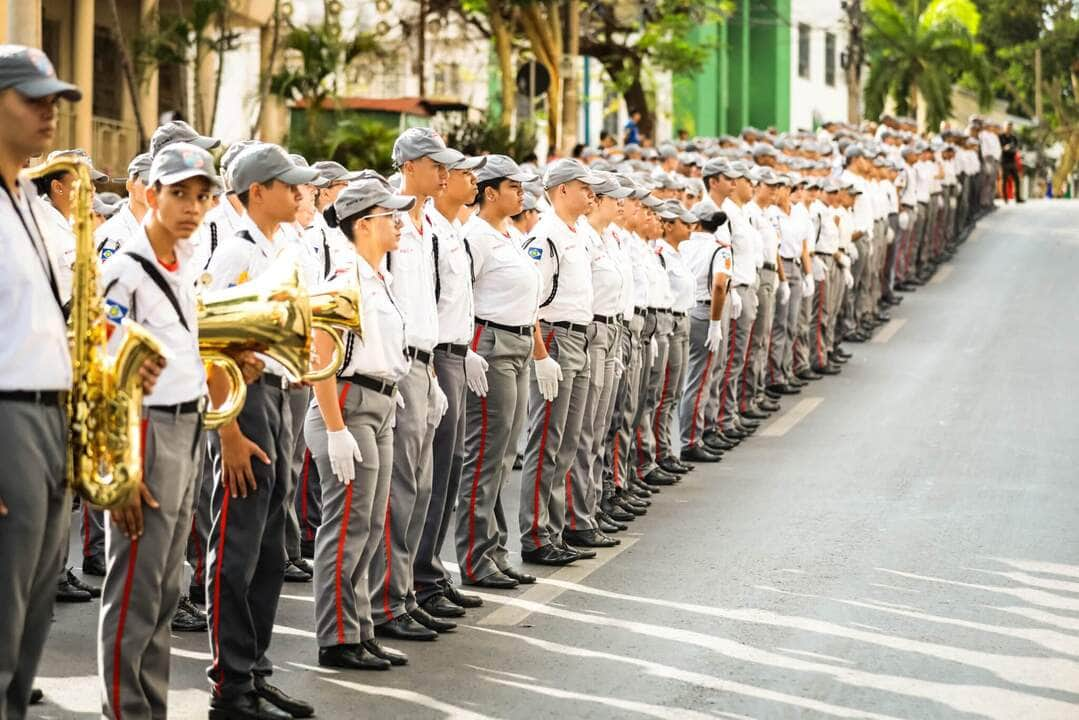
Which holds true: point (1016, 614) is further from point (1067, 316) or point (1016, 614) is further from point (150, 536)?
point (1067, 316)

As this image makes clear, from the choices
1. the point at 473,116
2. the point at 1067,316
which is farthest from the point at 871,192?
the point at 473,116

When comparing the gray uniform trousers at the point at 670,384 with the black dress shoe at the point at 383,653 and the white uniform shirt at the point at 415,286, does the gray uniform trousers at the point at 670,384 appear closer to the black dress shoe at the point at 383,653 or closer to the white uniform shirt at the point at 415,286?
the white uniform shirt at the point at 415,286

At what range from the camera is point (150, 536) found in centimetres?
650

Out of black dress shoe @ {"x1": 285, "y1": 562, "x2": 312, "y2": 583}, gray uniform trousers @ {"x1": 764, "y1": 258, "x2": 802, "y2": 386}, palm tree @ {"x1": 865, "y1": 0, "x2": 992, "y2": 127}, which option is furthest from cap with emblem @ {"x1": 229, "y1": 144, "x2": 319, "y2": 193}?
palm tree @ {"x1": 865, "y1": 0, "x2": 992, "y2": 127}

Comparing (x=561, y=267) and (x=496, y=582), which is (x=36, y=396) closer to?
(x=496, y=582)

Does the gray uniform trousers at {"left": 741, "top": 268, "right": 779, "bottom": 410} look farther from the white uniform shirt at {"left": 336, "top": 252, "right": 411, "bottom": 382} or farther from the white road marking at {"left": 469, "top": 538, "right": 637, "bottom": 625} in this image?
the white uniform shirt at {"left": 336, "top": 252, "right": 411, "bottom": 382}

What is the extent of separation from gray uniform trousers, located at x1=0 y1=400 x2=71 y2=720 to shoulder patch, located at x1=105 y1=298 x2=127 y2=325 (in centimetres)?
60

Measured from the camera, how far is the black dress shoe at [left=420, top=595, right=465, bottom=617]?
31.6 feet

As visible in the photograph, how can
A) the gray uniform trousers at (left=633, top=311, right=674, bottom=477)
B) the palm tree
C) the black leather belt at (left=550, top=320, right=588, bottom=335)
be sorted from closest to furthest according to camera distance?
1. the black leather belt at (left=550, top=320, right=588, bottom=335)
2. the gray uniform trousers at (left=633, top=311, right=674, bottom=477)
3. the palm tree

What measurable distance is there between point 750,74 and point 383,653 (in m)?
50.0

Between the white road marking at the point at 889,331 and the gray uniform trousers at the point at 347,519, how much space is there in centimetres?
1622

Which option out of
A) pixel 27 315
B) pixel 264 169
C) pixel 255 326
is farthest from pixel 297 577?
pixel 27 315

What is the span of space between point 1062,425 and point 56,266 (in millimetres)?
13289

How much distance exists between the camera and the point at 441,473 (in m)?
9.81
